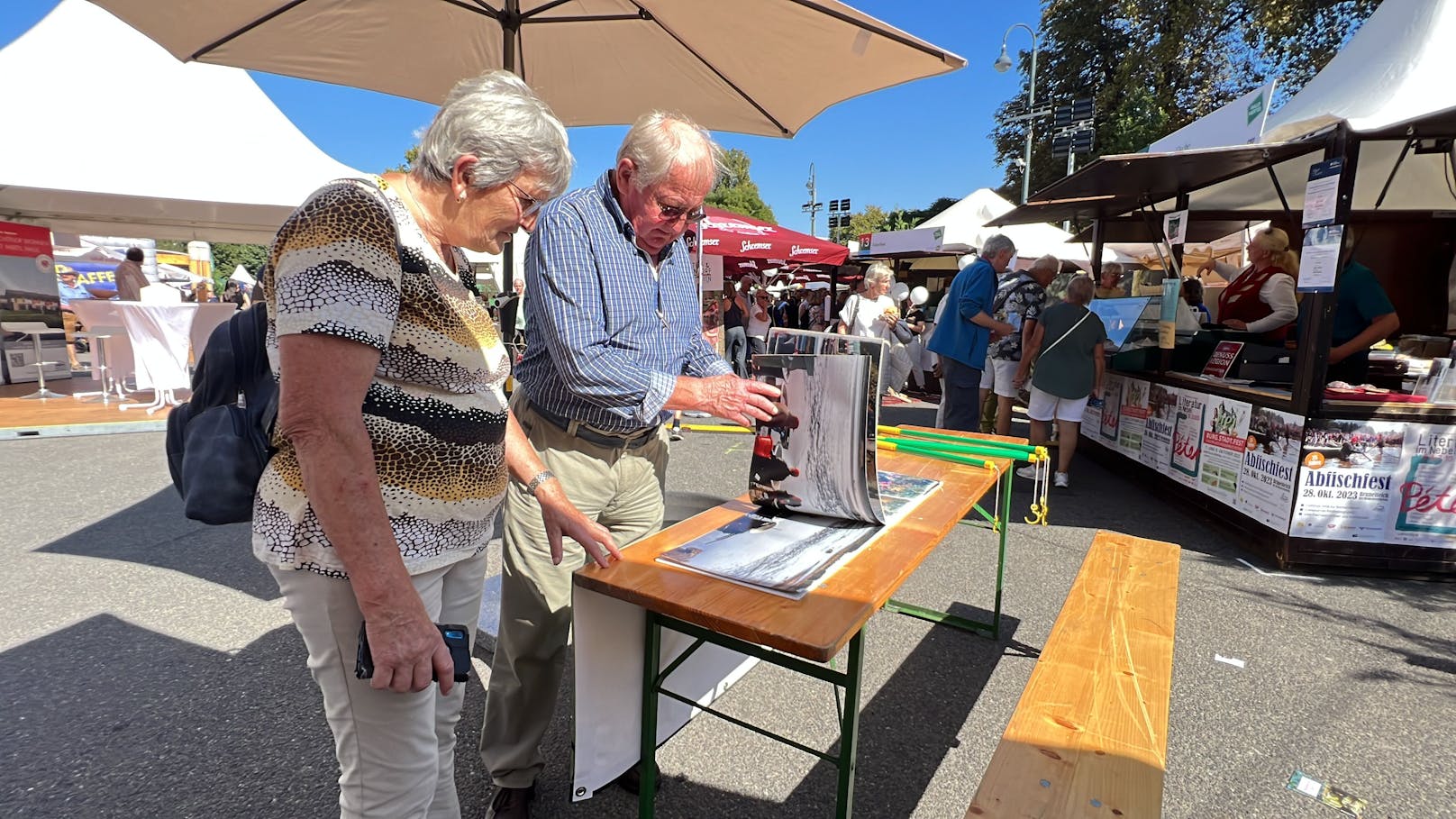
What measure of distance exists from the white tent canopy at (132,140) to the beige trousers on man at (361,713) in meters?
7.56

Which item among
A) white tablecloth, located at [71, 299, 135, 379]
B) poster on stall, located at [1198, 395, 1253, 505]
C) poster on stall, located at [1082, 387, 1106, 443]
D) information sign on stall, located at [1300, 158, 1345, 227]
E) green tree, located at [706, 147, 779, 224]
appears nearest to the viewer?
information sign on stall, located at [1300, 158, 1345, 227]

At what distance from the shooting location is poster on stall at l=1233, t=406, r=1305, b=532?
407 cm

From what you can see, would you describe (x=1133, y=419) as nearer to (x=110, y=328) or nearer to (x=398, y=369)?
(x=398, y=369)

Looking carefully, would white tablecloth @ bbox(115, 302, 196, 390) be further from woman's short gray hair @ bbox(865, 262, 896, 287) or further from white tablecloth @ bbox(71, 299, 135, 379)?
woman's short gray hair @ bbox(865, 262, 896, 287)

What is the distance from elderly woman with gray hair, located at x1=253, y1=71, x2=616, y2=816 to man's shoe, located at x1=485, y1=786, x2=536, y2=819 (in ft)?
2.53

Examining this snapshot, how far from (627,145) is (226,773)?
2256mm

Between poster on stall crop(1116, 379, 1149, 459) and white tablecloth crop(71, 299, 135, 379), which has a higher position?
white tablecloth crop(71, 299, 135, 379)

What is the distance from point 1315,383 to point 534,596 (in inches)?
177

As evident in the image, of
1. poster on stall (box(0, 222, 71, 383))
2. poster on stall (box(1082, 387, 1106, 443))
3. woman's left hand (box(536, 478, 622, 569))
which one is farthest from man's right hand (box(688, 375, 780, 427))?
poster on stall (box(0, 222, 71, 383))

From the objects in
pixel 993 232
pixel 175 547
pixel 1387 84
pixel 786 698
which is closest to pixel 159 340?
pixel 175 547

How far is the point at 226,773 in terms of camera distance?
2141mm

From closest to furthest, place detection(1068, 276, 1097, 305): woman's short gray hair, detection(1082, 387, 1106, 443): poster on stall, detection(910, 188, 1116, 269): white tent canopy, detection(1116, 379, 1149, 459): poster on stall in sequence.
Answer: detection(1068, 276, 1097, 305): woman's short gray hair, detection(1116, 379, 1149, 459): poster on stall, detection(1082, 387, 1106, 443): poster on stall, detection(910, 188, 1116, 269): white tent canopy

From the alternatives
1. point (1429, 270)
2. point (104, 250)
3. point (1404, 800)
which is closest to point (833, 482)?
point (1404, 800)

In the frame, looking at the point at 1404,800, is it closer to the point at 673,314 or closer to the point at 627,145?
the point at 673,314
